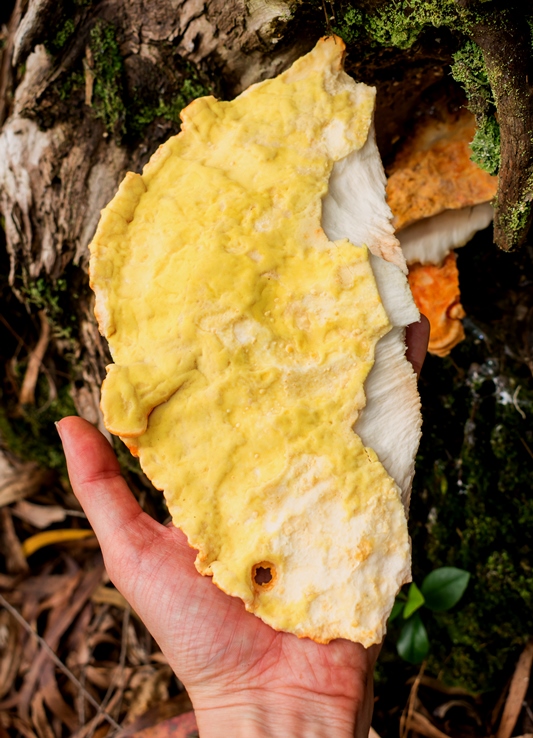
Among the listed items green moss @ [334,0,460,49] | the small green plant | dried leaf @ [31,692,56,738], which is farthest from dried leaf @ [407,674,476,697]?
green moss @ [334,0,460,49]

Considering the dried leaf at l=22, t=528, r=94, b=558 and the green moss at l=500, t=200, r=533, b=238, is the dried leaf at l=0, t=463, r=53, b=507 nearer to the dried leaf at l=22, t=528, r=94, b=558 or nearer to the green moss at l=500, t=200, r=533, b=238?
the dried leaf at l=22, t=528, r=94, b=558

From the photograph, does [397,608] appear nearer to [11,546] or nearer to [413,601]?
[413,601]

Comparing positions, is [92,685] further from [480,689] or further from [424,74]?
[424,74]

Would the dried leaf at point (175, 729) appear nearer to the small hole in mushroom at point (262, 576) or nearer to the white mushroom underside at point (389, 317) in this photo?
the small hole in mushroom at point (262, 576)

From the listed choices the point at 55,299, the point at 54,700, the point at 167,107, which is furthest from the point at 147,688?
the point at 167,107

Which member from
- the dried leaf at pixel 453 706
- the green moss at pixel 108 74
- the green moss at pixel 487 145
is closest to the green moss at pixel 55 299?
the green moss at pixel 108 74

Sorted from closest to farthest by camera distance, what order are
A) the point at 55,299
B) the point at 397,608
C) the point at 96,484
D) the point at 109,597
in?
1. the point at 96,484
2. the point at 55,299
3. the point at 397,608
4. the point at 109,597
